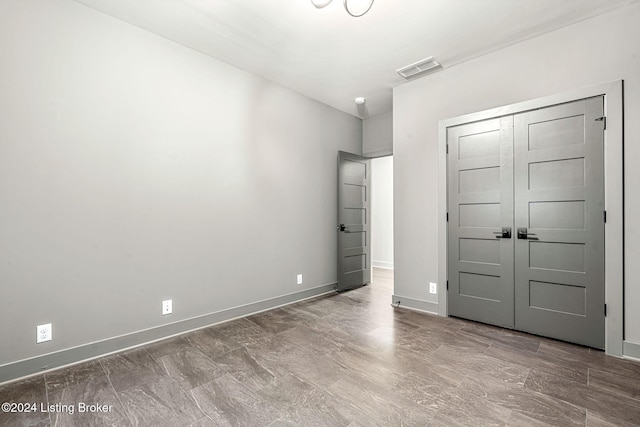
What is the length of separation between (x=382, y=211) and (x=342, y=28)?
495 cm

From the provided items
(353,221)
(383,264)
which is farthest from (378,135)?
(383,264)

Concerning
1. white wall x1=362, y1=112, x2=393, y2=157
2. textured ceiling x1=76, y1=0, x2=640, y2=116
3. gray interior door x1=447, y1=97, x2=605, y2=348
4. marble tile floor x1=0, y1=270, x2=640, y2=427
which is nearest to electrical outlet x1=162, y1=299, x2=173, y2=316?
marble tile floor x1=0, y1=270, x2=640, y2=427

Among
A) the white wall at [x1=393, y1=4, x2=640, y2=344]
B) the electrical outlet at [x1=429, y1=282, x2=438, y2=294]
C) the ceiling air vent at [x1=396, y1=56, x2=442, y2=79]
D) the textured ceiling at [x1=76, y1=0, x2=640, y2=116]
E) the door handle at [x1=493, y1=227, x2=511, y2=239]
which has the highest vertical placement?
the textured ceiling at [x1=76, y1=0, x2=640, y2=116]

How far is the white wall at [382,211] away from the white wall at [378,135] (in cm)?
199

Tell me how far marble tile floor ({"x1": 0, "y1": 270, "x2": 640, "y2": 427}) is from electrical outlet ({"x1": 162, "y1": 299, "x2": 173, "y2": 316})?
0.91 ft

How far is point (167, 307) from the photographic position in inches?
115

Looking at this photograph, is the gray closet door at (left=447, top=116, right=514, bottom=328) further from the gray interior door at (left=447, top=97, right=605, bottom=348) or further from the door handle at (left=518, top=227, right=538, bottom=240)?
the door handle at (left=518, top=227, right=538, bottom=240)

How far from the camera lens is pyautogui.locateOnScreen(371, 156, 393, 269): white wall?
7082 millimetres

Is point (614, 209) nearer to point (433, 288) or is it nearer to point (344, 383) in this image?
point (433, 288)

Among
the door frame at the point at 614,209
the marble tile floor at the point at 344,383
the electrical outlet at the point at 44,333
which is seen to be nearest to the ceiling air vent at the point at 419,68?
the door frame at the point at 614,209

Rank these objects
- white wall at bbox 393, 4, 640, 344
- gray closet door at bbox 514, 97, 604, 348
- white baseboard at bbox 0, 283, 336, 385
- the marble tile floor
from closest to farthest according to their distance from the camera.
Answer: the marble tile floor < white baseboard at bbox 0, 283, 336, 385 < white wall at bbox 393, 4, 640, 344 < gray closet door at bbox 514, 97, 604, 348

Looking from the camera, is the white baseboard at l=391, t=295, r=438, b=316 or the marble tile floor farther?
the white baseboard at l=391, t=295, r=438, b=316

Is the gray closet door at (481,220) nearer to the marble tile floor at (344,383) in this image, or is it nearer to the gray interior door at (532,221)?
the gray interior door at (532,221)

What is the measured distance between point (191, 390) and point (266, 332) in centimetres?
108
